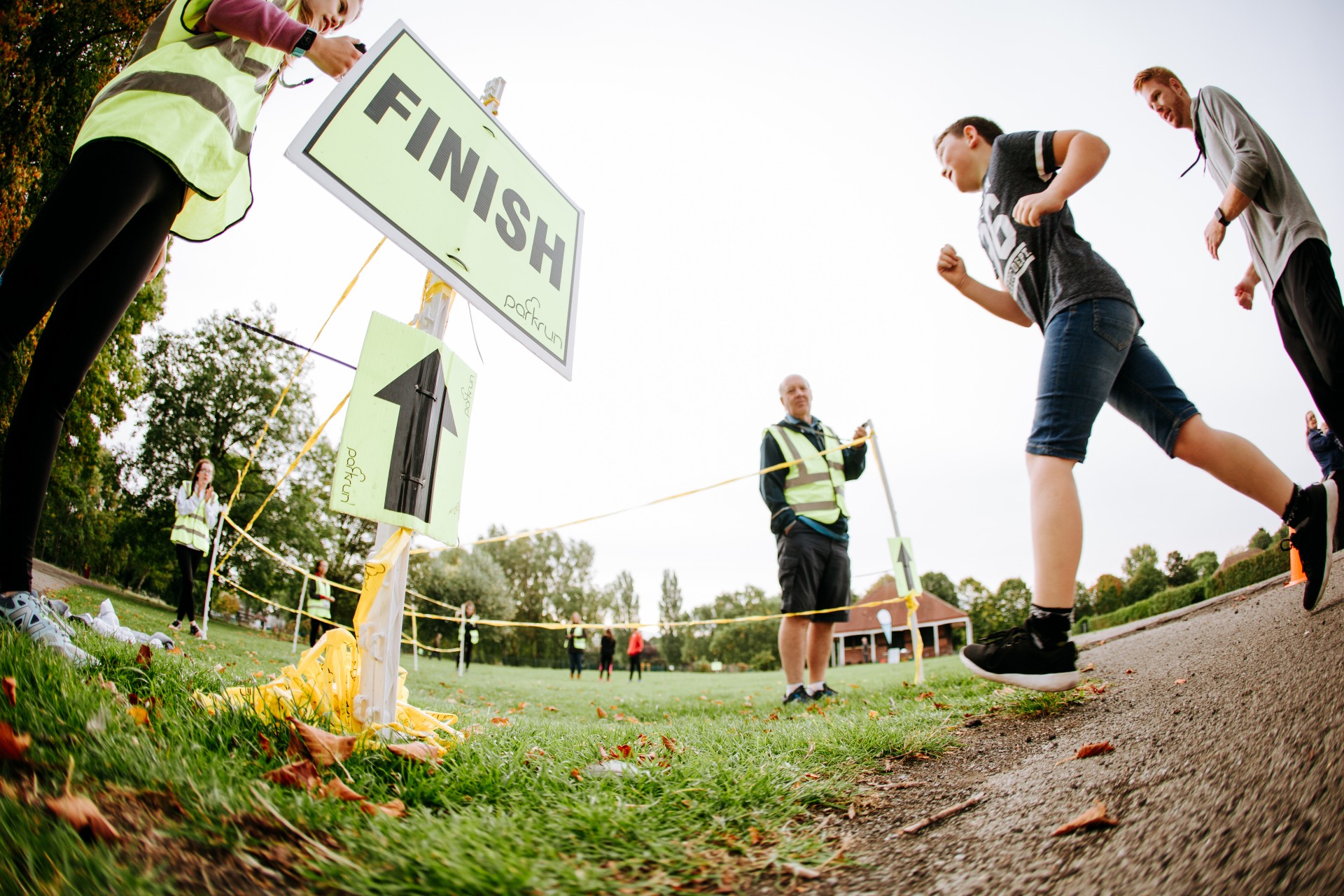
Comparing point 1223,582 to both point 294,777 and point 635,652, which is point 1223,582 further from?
point 635,652

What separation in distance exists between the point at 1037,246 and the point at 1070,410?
70cm

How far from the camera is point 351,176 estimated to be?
5.65 feet

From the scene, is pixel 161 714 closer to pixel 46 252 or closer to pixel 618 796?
pixel 618 796

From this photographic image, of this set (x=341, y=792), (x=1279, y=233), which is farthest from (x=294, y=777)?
(x=1279, y=233)

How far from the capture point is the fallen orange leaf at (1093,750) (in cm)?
154

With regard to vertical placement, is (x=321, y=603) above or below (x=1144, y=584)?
below

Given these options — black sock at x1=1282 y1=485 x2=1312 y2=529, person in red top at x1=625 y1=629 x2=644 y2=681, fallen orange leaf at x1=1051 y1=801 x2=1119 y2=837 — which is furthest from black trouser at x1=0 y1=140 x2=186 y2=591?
person in red top at x1=625 y1=629 x2=644 y2=681

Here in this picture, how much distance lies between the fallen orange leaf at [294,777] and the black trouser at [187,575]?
665 centimetres

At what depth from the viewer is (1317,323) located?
81.2 inches

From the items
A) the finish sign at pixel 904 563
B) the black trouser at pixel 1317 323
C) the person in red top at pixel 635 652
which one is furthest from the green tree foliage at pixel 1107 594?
the black trouser at pixel 1317 323

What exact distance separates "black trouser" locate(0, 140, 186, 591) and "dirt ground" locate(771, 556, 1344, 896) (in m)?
2.23

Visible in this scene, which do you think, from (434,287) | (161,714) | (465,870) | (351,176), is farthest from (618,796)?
(351,176)

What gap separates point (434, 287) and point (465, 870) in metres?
1.73

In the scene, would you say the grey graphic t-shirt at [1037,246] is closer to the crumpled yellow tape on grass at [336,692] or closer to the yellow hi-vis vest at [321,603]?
the crumpled yellow tape on grass at [336,692]
